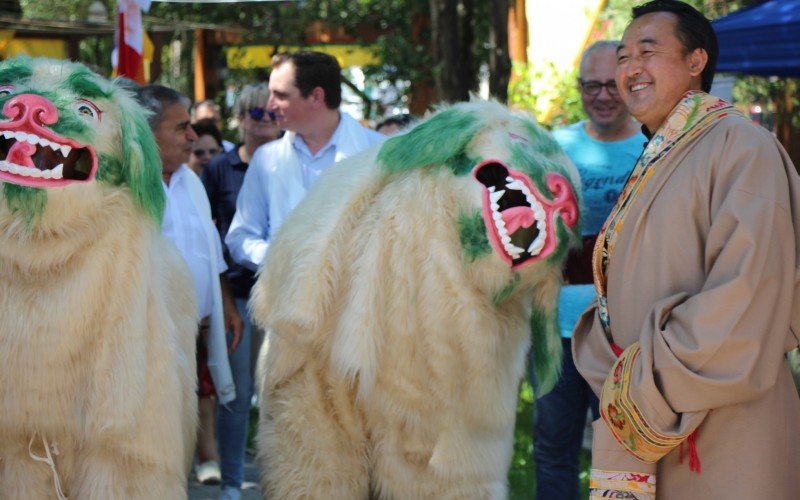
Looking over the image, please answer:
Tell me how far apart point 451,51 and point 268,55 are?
582cm

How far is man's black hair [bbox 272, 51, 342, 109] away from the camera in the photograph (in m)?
4.90

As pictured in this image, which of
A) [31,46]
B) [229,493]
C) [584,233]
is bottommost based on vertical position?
[229,493]

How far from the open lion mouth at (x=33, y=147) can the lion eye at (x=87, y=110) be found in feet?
0.35

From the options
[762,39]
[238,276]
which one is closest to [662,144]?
[238,276]

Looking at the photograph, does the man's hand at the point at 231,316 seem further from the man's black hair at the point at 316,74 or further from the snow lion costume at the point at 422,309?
the snow lion costume at the point at 422,309

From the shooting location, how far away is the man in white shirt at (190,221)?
14.9ft

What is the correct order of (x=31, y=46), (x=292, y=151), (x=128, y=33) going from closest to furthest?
(x=292, y=151), (x=128, y=33), (x=31, y=46)

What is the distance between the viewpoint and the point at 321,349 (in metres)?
3.86

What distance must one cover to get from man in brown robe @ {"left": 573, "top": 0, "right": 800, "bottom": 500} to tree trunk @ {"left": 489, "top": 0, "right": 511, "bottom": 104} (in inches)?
278

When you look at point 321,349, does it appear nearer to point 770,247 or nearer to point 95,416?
point 95,416

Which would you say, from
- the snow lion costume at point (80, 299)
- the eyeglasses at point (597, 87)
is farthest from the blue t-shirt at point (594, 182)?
the snow lion costume at point (80, 299)

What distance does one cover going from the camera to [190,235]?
14.9 ft

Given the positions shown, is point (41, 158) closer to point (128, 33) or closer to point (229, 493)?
point (229, 493)

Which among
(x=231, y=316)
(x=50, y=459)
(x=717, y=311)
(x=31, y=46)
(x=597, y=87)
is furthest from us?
(x=31, y=46)
